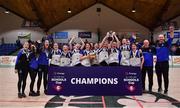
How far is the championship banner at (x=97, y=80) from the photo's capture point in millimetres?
8484

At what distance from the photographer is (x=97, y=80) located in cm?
848

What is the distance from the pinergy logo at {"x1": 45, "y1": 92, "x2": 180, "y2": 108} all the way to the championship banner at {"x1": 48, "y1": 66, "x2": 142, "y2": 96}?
0.25m

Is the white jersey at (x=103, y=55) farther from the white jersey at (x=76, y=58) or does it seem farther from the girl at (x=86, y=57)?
the white jersey at (x=76, y=58)

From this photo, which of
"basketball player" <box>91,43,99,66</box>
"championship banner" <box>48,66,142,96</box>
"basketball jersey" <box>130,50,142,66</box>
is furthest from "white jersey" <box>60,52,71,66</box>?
"basketball jersey" <box>130,50,142,66</box>

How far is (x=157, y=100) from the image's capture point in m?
7.91

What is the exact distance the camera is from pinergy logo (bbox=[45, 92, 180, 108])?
7.23 m

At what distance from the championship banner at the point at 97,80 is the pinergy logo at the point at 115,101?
0.25 m

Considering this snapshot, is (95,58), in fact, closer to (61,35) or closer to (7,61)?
(7,61)

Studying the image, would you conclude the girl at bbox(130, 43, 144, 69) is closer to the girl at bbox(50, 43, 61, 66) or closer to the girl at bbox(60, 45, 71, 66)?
the girl at bbox(60, 45, 71, 66)

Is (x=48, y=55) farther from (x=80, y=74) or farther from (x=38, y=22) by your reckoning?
(x=38, y=22)

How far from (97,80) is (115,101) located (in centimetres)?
100

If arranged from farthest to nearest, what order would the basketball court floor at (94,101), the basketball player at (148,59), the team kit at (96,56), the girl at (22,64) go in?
the basketball player at (148,59) < the team kit at (96,56) < the girl at (22,64) < the basketball court floor at (94,101)

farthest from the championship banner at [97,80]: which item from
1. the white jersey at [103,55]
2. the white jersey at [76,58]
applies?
the white jersey at [103,55]

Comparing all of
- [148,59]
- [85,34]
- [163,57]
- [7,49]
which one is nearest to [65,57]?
[148,59]
